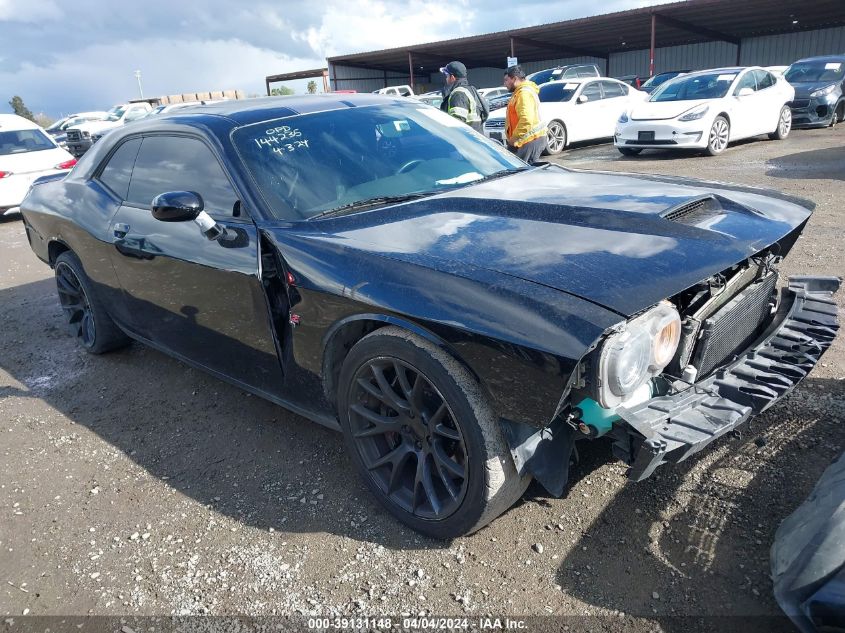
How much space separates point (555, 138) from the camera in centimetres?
1299

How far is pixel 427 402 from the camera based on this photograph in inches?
89.4

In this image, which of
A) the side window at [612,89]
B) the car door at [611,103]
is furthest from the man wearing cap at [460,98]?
the side window at [612,89]

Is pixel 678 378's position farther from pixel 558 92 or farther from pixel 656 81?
pixel 656 81

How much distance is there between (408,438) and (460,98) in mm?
5990

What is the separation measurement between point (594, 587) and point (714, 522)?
21.7 inches

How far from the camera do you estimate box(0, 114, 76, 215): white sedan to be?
9891mm

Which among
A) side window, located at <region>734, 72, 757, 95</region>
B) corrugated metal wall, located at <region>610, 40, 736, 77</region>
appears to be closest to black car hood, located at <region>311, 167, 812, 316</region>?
side window, located at <region>734, 72, 757, 95</region>

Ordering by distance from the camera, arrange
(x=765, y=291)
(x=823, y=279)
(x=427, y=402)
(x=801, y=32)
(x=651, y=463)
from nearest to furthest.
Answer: (x=651, y=463), (x=427, y=402), (x=765, y=291), (x=823, y=279), (x=801, y=32)

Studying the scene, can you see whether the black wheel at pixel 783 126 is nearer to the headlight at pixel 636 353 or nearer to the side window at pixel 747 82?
the side window at pixel 747 82

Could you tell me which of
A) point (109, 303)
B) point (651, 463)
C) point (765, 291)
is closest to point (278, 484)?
point (651, 463)

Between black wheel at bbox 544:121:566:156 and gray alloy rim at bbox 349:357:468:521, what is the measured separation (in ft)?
37.2

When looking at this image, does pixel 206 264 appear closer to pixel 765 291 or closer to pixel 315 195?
pixel 315 195

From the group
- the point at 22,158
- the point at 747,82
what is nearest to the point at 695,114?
the point at 747,82

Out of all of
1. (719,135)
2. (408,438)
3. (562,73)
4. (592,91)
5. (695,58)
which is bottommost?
(408,438)
